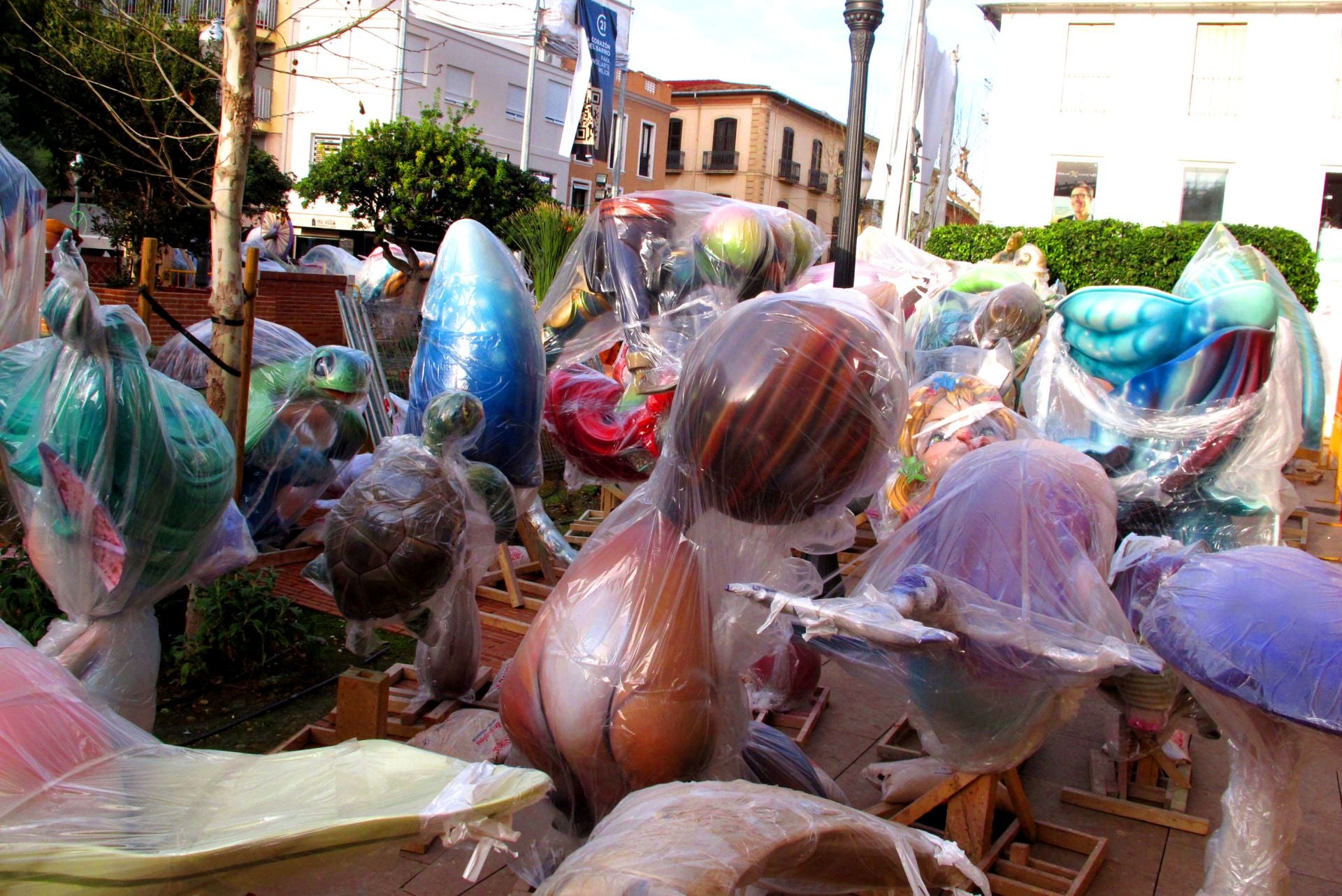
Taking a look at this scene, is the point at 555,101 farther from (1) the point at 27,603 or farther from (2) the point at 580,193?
(1) the point at 27,603

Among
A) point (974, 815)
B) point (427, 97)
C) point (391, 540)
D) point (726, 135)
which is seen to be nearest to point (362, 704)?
point (391, 540)

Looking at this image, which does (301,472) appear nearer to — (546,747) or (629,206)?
(629,206)

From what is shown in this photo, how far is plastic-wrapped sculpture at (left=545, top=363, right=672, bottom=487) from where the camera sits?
13.0 ft

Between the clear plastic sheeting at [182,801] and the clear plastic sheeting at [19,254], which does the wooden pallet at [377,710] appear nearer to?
the clear plastic sheeting at [182,801]

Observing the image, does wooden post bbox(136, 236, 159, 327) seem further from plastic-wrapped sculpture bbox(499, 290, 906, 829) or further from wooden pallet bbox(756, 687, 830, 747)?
wooden pallet bbox(756, 687, 830, 747)

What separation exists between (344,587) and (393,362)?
12.4ft

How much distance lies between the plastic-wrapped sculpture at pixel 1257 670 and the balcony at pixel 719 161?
39135 mm

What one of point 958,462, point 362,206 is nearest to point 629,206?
point 958,462

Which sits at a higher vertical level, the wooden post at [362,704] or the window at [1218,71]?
the window at [1218,71]

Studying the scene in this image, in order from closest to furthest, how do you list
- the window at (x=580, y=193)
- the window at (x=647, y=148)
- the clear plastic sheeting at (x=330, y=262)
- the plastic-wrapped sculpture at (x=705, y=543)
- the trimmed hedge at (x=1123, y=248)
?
the plastic-wrapped sculpture at (x=705, y=543), the clear plastic sheeting at (x=330, y=262), the trimmed hedge at (x=1123, y=248), the window at (x=580, y=193), the window at (x=647, y=148)

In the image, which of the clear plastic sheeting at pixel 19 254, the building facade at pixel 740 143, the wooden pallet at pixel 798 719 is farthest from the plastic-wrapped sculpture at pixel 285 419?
the building facade at pixel 740 143

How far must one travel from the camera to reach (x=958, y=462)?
2830 millimetres

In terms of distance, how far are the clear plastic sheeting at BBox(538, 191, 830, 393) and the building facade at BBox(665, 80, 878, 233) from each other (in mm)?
35281

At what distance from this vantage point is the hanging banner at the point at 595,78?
16.9 meters
